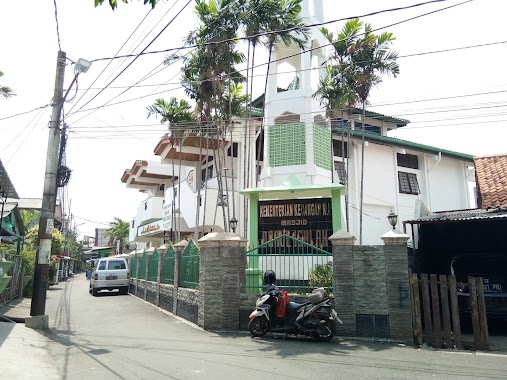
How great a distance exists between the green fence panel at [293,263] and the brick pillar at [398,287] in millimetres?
1229

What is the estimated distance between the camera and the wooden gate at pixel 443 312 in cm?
732

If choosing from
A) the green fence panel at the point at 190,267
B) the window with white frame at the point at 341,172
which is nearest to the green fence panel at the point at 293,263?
the green fence panel at the point at 190,267

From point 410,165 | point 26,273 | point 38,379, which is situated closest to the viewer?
point 38,379

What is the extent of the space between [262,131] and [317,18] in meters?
5.65

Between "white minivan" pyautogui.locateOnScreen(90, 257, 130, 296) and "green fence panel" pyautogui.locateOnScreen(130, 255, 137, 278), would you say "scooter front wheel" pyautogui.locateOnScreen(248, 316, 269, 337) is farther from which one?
"green fence panel" pyautogui.locateOnScreen(130, 255, 137, 278)

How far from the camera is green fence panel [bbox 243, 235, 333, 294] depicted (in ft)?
29.9

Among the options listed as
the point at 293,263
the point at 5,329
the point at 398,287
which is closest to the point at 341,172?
the point at 293,263

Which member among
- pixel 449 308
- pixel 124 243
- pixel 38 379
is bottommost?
pixel 38 379

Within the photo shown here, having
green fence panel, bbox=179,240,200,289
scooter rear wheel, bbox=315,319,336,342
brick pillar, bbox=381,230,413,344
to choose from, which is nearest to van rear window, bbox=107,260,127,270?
green fence panel, bbox=179,240,200,289

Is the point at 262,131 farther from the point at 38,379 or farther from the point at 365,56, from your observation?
the point at 38,379

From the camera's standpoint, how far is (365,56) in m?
16.8

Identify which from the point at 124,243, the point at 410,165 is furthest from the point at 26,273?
the point at 124,243

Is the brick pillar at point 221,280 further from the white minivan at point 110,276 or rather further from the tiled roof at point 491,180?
the white minivan at point 110,276

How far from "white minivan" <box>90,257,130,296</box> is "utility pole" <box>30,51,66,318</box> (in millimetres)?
9681
